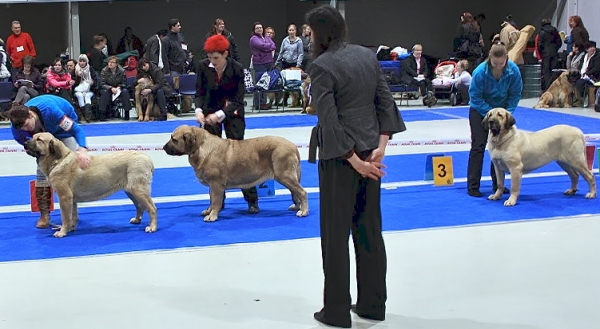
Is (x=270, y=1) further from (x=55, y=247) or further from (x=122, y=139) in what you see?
(x=55, y=247)

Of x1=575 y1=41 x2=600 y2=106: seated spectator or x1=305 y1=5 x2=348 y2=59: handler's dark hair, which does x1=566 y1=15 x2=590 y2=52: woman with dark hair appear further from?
x1=305 y1=5 x2=348 y2=59: handler's dark hair

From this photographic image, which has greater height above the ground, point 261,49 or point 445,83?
point 261,49

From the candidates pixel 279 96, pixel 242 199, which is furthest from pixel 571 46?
pixel 242 199

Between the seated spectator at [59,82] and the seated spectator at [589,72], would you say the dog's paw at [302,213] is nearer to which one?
the seated spectator at [59,82]

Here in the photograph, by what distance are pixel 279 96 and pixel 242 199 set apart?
9301mm

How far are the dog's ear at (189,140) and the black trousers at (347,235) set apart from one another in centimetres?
269

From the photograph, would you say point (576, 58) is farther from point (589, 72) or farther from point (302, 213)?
point (302, 213)

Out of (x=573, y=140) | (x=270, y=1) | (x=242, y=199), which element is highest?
(x=270, y=1)

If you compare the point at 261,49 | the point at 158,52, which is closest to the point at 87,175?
the point at 158,52

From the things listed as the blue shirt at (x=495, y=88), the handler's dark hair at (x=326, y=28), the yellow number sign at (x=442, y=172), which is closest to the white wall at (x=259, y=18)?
the yellow number sign at (x=442, y=172)

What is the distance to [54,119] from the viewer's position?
6.22 metres

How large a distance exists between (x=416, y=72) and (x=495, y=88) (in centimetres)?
931

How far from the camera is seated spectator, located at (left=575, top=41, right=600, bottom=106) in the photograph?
15.4 m

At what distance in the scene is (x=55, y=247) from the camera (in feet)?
19.2
